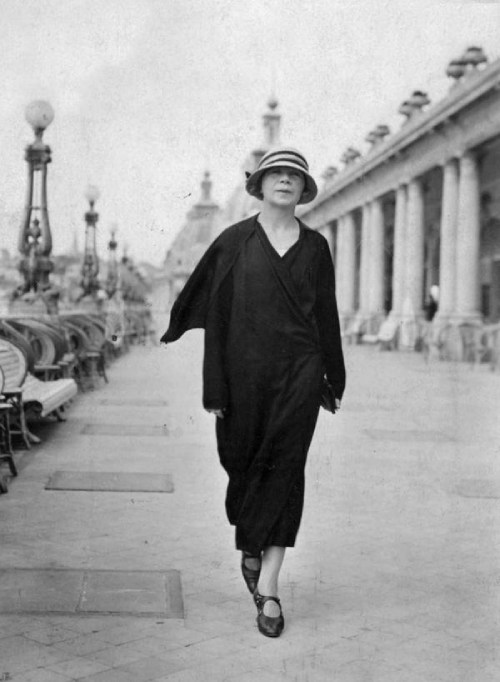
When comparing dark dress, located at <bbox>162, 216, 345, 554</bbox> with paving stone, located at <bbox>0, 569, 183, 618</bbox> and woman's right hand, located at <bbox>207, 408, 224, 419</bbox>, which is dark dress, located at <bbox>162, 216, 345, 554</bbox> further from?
paving stone, located at <bbox>0, 569, 183, 618</bbox>

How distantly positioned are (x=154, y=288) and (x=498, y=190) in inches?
2898

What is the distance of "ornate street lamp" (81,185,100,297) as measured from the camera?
2330 cm

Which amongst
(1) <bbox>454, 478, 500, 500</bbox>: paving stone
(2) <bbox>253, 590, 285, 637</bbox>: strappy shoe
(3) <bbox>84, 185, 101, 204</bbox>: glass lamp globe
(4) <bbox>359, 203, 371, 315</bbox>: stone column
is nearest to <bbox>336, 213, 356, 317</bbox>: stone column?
(4) <bbox>359, 203, 371, 315</bbox>: stone column

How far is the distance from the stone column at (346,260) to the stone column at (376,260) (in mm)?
3750

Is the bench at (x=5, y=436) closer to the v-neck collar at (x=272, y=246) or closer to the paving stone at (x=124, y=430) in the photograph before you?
the paving stone at (x=124, y=430)

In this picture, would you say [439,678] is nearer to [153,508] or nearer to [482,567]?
[482,567]

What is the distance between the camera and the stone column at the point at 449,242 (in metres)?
27.3

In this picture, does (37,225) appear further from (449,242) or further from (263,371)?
(449,242)

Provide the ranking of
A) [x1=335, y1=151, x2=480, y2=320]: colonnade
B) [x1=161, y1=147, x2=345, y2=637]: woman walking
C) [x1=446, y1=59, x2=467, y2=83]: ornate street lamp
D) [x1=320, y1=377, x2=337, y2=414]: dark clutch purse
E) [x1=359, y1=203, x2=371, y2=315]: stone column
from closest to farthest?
[x1=161, y1=147, x2=345, y2=637]: woman walking → [x1=320, y1=377, x2=337, y2=414]: dark clutch purse → [x1=446, y1=59, x2=467, y2=83]: ornate street lamp → [x1=335, y1=151, x2=480, y2=320]: colonnade → [x1=359, y1=203, x2=371, y2=315]: stone column

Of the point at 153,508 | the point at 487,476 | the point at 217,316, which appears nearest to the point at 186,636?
the point at 217,316

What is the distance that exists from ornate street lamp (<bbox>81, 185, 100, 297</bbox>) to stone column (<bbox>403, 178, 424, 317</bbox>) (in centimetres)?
1083

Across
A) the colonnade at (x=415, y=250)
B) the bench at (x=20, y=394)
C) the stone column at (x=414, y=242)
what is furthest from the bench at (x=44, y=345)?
the stone column at (x=414, y=242)

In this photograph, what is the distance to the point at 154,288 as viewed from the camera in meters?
104

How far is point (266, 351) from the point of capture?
4348 mm
